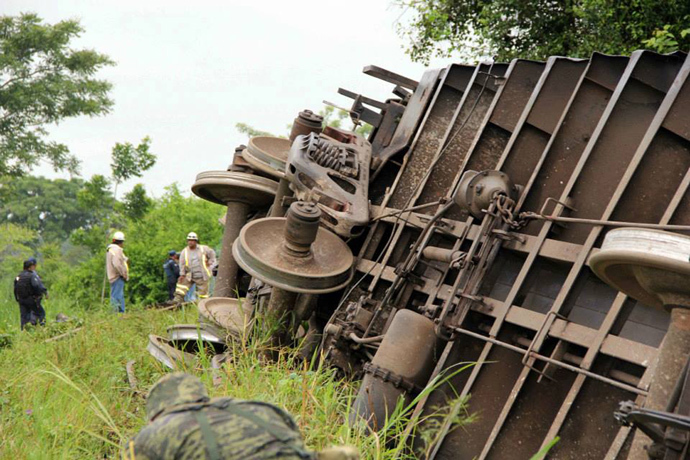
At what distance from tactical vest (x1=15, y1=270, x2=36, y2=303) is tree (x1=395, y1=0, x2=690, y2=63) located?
8.36 metres

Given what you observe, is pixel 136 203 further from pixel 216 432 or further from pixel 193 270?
pixel 216 432

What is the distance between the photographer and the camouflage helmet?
289cm

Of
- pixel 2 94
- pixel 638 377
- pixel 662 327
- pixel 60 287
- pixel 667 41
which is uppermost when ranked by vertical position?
pixel 667 41

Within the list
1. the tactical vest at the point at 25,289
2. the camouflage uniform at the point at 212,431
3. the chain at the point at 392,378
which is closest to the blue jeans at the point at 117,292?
the tactical vest at the point at 25,289

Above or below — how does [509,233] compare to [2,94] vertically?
above

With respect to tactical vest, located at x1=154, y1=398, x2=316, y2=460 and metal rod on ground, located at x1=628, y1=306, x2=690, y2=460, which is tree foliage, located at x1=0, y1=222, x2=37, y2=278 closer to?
metal rod on ground, located at x1=628, y1=306, x2=690, y2=460

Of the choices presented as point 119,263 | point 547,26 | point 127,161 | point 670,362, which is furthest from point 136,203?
point 670,362

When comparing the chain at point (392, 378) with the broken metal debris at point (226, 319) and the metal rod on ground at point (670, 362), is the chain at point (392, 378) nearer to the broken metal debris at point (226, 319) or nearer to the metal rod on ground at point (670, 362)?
the broken metal debris at point (226, 319)

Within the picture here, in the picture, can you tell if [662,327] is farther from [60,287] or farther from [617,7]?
[60,287]

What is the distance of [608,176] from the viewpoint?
5.46 meters

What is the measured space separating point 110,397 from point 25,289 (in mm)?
6776

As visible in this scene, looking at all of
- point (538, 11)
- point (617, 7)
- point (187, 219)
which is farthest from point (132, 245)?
point (617, 7)

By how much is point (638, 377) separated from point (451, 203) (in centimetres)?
202

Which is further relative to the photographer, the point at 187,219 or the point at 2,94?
the point at 2,94
